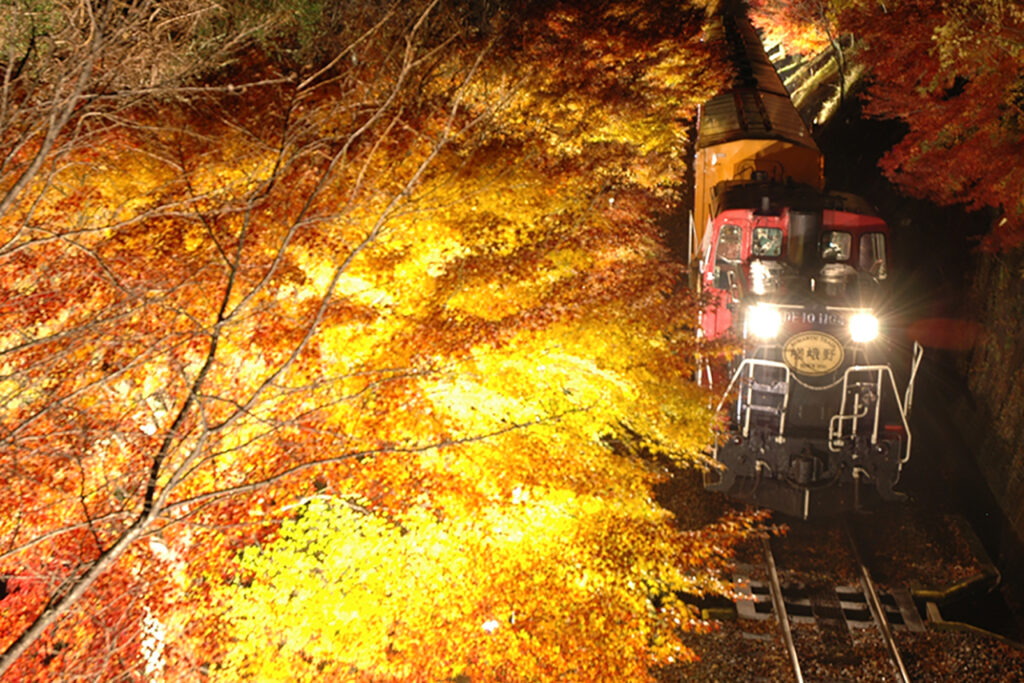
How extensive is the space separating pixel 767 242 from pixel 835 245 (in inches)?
41.7

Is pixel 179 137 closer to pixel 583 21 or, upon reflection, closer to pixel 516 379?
pixel 516 379

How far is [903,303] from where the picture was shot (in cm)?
1571

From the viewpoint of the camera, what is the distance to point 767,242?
10.5 meters

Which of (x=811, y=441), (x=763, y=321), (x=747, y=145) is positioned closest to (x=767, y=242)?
(x=763, y=321)

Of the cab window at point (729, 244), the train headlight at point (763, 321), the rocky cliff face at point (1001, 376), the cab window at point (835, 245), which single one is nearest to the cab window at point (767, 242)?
the cab window at point (729, 244)

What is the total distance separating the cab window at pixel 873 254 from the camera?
10320 mm

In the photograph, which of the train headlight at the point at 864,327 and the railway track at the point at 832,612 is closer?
the railway track at the point at 832,612

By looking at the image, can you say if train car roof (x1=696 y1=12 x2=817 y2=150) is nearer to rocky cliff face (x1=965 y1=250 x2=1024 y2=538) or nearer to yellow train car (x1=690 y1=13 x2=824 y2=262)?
yellow train car (x1=690 y1=13 x2=824 y2=262)

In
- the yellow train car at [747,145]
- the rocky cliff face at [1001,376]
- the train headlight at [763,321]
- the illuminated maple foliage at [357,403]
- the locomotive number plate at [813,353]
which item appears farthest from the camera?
the yellow train car at [747,145]

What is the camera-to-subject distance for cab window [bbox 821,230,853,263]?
34.1ft

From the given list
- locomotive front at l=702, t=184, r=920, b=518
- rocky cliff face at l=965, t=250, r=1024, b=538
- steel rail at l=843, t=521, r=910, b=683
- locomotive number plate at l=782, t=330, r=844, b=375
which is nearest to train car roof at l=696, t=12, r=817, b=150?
locomotive front at l=702, t=184, r=920, b=518

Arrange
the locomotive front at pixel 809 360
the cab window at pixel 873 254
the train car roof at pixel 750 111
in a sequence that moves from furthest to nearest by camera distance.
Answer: the train car roof at pixel 750 111
the cab window at pixel 873 254
the locomotive front at pixel 809 360

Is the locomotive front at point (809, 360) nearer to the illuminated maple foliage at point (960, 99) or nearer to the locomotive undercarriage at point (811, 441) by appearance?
the locomotive undercarriage at point (811, 441)

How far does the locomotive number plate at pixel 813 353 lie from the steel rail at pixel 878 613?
3040 millimetres
